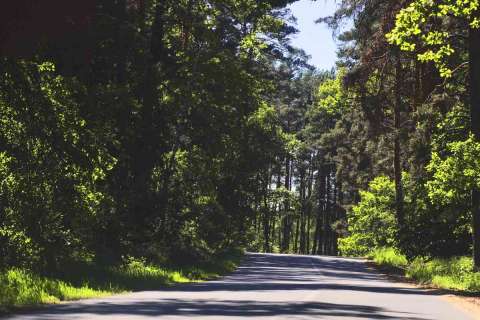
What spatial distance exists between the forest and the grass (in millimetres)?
584

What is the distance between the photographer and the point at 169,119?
30.2 m

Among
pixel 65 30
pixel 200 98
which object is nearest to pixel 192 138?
pixel 200 98

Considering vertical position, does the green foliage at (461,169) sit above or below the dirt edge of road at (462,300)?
above

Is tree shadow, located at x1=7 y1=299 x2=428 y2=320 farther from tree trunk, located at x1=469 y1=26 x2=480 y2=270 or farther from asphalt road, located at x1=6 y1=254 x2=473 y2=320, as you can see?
tree trunk, located at x1=469 y1=26 x2=480 y2=270

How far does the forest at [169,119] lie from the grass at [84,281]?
0.58m

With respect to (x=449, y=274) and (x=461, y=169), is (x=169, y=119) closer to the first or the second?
(x=449, y=274)

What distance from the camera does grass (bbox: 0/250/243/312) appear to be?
49.0 ft

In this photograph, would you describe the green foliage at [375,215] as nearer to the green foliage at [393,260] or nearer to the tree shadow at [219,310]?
the green foliage at [393,260]

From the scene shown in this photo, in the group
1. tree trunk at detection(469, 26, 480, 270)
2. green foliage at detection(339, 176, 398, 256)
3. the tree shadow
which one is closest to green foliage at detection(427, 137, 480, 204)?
tree trunk at detection(469, 26, 480, 270)

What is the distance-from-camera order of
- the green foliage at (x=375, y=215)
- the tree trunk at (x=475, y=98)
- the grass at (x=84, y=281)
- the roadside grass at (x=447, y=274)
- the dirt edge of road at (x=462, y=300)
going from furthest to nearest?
the green foliage at (x=375, y=215) → the tree trunk at (x=475, y=98) → the roadside grass at (x=447, y=274) → the dirt edge of road at (x=462, y=300) → the grass at (x=84, y=281)

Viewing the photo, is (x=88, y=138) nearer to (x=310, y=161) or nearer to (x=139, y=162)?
(x=139, y=162)

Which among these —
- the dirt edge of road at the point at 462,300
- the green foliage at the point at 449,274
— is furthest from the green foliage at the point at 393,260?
the dirt edge of road at the point at 462,300

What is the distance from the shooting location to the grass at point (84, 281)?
588 inches

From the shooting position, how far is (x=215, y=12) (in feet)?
103
